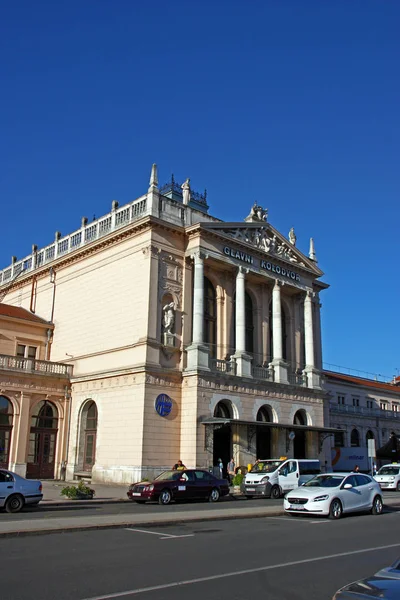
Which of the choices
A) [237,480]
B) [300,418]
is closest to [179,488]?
[237,480]

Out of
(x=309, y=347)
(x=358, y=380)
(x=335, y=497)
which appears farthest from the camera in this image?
(x=358, y=380)

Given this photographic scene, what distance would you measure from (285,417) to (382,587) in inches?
1399

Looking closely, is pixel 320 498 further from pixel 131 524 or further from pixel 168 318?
pixel 168 318

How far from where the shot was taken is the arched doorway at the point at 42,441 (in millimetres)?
37219

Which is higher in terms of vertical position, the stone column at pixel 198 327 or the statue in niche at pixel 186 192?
the statue in niche at pixel 186 192

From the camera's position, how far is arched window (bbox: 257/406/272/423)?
128 feet

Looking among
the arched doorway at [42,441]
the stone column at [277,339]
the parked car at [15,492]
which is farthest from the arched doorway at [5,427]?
the stone column at [277,339]

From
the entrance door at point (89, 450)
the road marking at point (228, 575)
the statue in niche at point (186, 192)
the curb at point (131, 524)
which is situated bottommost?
the road marking at point (228, 575)

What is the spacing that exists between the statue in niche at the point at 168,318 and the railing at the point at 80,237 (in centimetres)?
598

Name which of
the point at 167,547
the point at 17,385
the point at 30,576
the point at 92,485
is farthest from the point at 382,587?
the point at 17,385

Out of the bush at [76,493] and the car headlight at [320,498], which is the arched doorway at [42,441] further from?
the car headlight at [320,498]

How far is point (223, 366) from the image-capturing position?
37.2m

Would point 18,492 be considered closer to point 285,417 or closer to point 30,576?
point 30,576

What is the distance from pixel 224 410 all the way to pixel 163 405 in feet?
15.4
